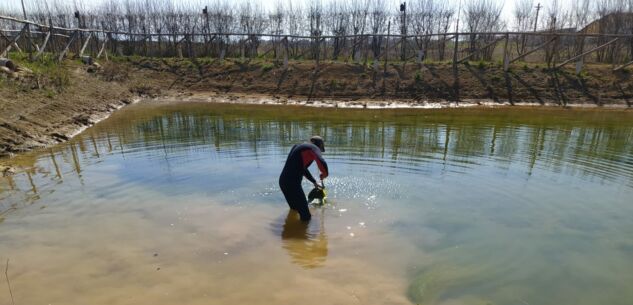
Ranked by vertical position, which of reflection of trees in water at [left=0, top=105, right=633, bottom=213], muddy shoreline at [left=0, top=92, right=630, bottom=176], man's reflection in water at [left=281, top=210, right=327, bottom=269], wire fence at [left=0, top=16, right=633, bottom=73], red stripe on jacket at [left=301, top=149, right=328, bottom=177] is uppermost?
wire fence at [left=0, top=16, right=633, bottom=73]

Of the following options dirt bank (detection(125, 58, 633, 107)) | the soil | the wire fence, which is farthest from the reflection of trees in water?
the wire fence

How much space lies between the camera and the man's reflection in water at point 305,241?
5832 mm

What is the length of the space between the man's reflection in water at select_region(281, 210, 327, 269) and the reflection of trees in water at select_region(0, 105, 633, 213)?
3.96 meters

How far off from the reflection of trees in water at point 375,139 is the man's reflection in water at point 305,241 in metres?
3.96

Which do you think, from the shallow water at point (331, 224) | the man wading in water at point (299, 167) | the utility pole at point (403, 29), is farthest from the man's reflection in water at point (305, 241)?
the utility pole at point (403, 29)

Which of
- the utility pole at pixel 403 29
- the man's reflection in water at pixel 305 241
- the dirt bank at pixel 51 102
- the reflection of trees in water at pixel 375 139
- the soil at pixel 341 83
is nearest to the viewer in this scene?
the man's reflection in water at pixel 305 241

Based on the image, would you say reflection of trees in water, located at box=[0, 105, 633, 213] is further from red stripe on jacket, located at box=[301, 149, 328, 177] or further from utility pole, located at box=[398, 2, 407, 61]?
utility pole, located at box=[398, 2, 407, 61]

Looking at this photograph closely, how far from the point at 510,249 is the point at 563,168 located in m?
5.31

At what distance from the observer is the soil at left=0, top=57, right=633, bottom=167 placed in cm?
2167

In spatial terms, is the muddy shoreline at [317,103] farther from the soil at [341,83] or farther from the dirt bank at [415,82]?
the dirt bank at [415,82]

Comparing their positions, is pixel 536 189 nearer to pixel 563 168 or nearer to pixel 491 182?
pixel 491 182

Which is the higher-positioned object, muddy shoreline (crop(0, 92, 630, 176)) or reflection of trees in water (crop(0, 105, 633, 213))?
muddy shoreline (crop(0, 92, 630, 176))

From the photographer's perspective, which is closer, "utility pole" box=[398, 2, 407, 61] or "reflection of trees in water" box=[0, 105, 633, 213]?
"reflection of trees in water" box=[0, 105, 633, 213]

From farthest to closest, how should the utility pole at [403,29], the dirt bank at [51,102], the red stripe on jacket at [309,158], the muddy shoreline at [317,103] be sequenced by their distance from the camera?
the utility pole at [403,29]
the muddy shoreline at [317,103]
the dirt bank at [51,102]
the red stripe on jacket at [309,158]
